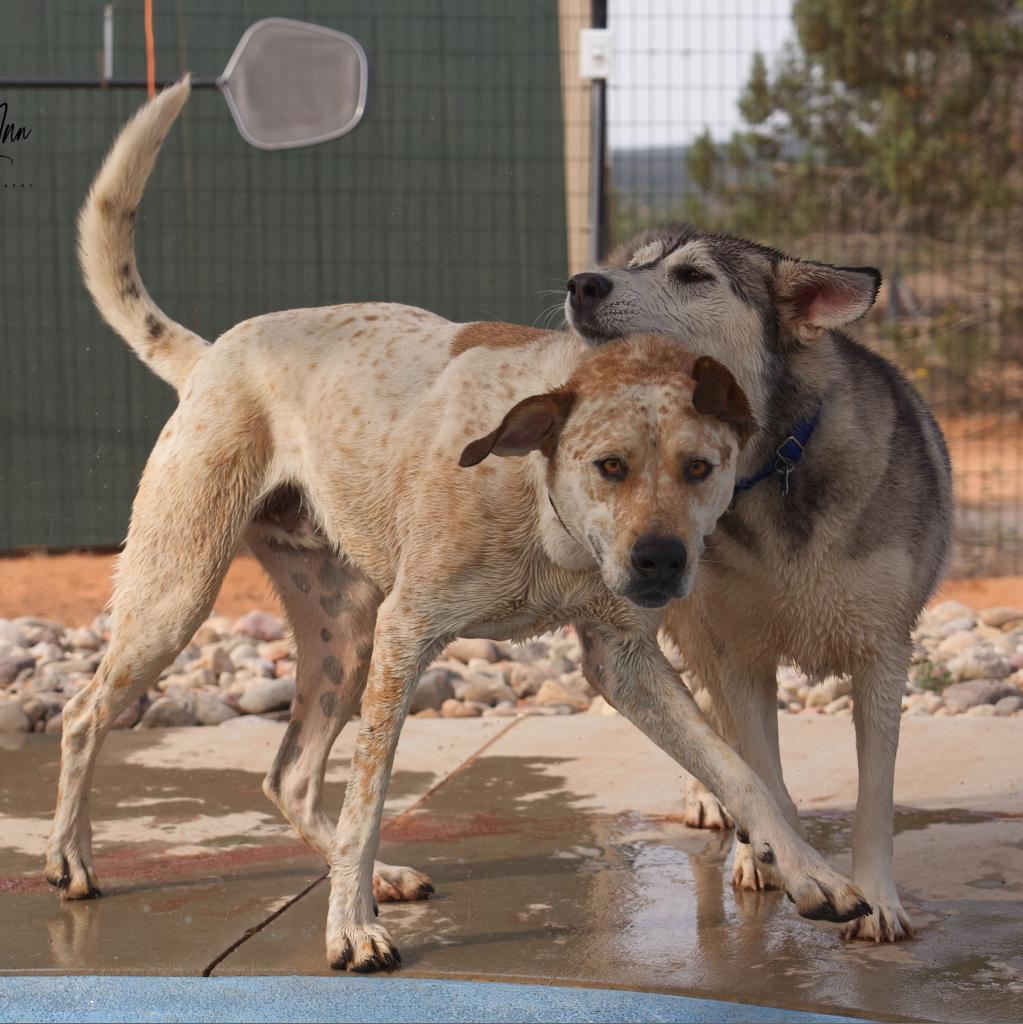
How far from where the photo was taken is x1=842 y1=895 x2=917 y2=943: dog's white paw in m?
3.36

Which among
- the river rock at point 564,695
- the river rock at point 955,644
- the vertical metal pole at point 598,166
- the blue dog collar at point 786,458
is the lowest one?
the river rock at point 564,695

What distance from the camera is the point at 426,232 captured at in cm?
948

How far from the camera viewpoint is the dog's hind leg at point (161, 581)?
3721 mm

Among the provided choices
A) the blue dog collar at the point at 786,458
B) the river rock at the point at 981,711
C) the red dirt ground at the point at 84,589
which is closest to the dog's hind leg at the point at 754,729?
the blue dog collar at the point at 786,458

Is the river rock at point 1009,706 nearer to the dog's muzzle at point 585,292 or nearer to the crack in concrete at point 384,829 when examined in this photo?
the crack in concrete at point 384,829

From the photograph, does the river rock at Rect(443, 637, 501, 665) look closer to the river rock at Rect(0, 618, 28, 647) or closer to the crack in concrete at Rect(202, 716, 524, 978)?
the crack in concrete at Rect(202, 716, 524, 978)

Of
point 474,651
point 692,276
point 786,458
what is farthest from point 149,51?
point 786,458

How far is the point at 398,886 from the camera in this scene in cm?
367

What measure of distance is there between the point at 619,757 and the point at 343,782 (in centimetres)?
90

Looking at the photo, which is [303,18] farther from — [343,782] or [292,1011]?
[292,1011]

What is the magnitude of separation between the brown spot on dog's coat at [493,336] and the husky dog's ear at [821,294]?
553 mm

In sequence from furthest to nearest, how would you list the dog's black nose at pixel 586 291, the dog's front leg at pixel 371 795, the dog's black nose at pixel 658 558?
the dog's black nose at pixel 586 291, the dog's front leg at pixel 371 795, the dog's black nose at pixel 658 558

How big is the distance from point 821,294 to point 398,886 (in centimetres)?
168

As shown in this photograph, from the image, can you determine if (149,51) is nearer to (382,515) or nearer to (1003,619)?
(1003,619)
